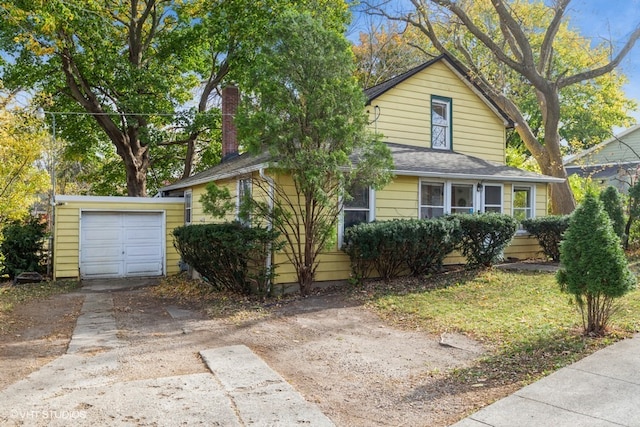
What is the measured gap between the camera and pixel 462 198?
1201 centimetres

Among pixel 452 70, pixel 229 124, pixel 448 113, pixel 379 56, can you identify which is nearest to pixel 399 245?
pixel 448 113

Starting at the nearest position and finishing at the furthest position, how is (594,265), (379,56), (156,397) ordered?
(156,397) < (594,265) < (379,56)

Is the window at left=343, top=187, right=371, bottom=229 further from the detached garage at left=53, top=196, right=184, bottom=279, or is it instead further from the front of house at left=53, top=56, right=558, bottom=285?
the detached garage at left=53, top=196, right=184, bottom=279

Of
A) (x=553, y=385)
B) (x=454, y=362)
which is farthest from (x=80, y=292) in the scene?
(x=553, y=385)

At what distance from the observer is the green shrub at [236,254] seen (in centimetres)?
870

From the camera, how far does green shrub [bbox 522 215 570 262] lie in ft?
40.1

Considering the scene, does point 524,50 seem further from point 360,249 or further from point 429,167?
point 360,249

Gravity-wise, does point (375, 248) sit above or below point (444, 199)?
below

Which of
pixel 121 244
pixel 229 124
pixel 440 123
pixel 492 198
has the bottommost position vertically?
pixel 121 244

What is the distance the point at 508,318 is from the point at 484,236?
386 centimetres

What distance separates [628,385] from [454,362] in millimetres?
1668

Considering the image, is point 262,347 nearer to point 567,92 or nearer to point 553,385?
point 553,385

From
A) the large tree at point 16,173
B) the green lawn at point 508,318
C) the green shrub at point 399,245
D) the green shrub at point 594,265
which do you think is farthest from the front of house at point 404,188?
the green shrub at point 594,265

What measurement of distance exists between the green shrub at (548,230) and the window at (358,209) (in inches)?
196
